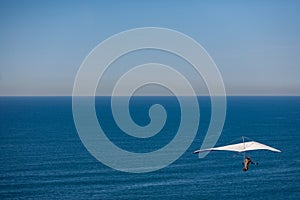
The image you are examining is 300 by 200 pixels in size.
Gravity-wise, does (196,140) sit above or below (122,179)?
above

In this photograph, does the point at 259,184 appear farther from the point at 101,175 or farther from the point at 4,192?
the point at 4,192

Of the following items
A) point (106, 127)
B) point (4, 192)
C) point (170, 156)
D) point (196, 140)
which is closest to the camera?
point (4, 192)

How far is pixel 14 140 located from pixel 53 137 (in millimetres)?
13372

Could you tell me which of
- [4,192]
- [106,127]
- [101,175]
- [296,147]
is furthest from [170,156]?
[106,127]

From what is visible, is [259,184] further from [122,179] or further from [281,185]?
[122,179]

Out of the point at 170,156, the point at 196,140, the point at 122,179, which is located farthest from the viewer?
the point at 196,140

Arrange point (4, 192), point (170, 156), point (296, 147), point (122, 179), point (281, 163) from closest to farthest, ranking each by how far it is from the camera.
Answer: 1. point (4, 192)
2. point (122, 179)
3. point (281, 163)
4. point (170, 156)
5. point (296, 147)

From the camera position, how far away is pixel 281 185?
9381cm

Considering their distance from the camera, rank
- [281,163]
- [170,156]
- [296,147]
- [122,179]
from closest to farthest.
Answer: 1. [122,179]
2. [281,163]
3. [170,156]
4. [296,147]

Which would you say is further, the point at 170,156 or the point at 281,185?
the point at 170,156

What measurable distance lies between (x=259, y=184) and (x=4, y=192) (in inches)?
1946

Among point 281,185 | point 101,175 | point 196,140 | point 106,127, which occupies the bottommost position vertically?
point 281,185

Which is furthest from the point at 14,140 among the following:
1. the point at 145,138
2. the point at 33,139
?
the point at 145,138

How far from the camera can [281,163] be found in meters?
114
